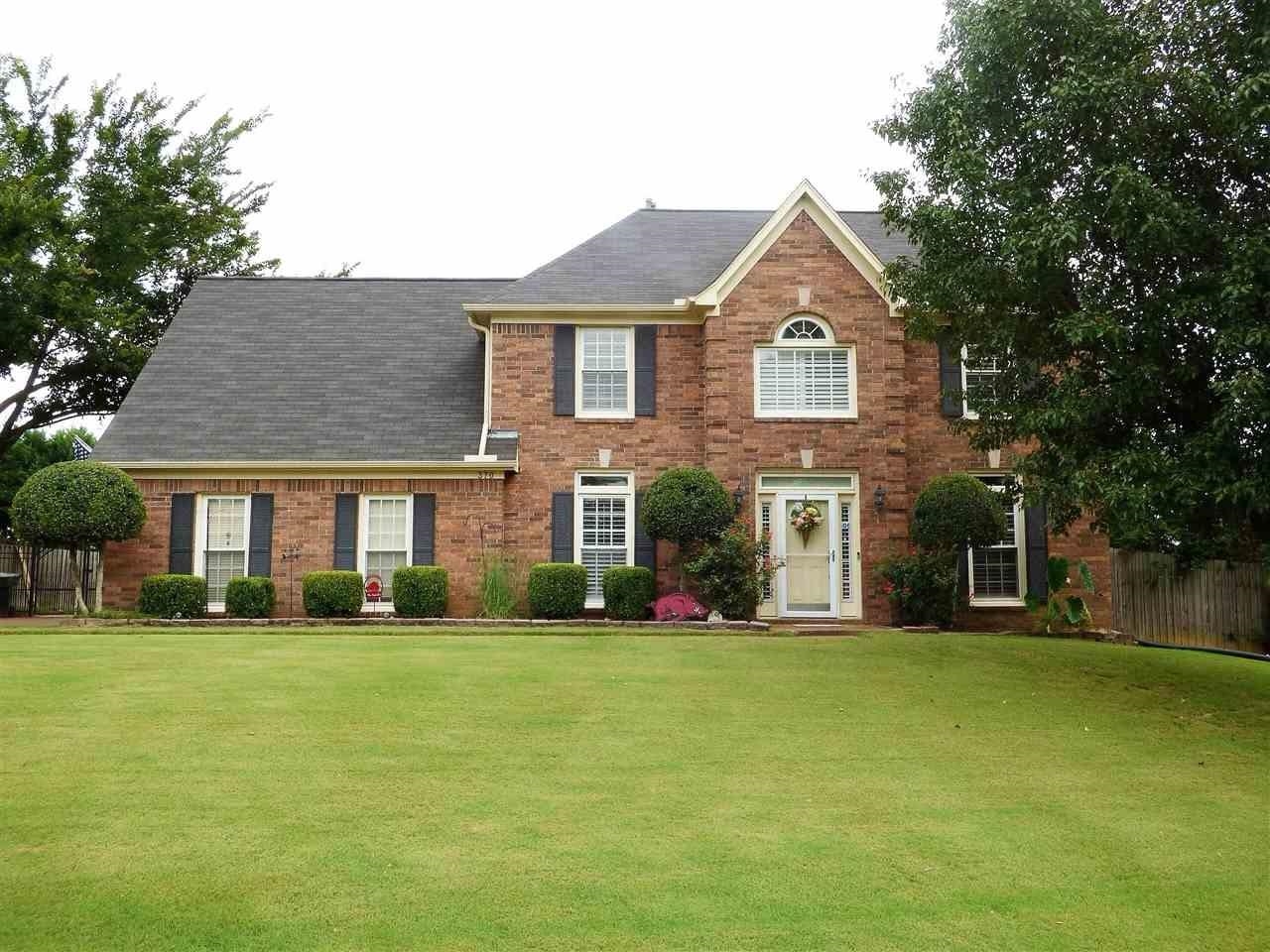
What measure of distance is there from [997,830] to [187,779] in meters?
4.71

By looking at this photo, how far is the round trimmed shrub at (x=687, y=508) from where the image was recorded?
1702 cm

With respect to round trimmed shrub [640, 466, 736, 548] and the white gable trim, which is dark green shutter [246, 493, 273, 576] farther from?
the white gable trim

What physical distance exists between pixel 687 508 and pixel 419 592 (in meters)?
4.38

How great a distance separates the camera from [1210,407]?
33.7ft

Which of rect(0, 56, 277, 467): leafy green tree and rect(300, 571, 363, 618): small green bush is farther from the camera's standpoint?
rect(0, 56, 277, 467): leafy green tree

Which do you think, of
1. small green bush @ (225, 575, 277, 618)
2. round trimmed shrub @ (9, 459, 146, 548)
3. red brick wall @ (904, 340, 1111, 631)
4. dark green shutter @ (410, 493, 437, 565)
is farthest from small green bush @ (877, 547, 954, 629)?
round trimmed shrub @ (9, 459, 146, 548)

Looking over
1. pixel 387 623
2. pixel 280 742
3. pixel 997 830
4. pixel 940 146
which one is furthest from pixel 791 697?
pixel 387 623

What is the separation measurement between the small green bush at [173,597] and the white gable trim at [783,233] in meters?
9.13

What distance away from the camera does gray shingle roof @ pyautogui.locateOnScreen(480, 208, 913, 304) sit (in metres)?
18.9

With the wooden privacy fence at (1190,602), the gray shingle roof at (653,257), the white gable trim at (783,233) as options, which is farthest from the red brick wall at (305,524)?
the wooden privacy fence at (1190,602)

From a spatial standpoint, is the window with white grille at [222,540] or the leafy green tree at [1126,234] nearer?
the leafy green tree at [1126,234]

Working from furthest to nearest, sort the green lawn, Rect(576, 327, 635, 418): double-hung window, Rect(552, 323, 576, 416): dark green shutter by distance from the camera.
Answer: Rect(576, 327, 635, 418): double-hung window < Rect(552, 323, 576, 416): dark green shutter < the green lawn

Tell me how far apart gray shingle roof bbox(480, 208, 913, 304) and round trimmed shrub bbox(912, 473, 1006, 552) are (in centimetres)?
455

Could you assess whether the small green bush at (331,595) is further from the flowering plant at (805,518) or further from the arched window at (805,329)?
the arched window at (805,329)
